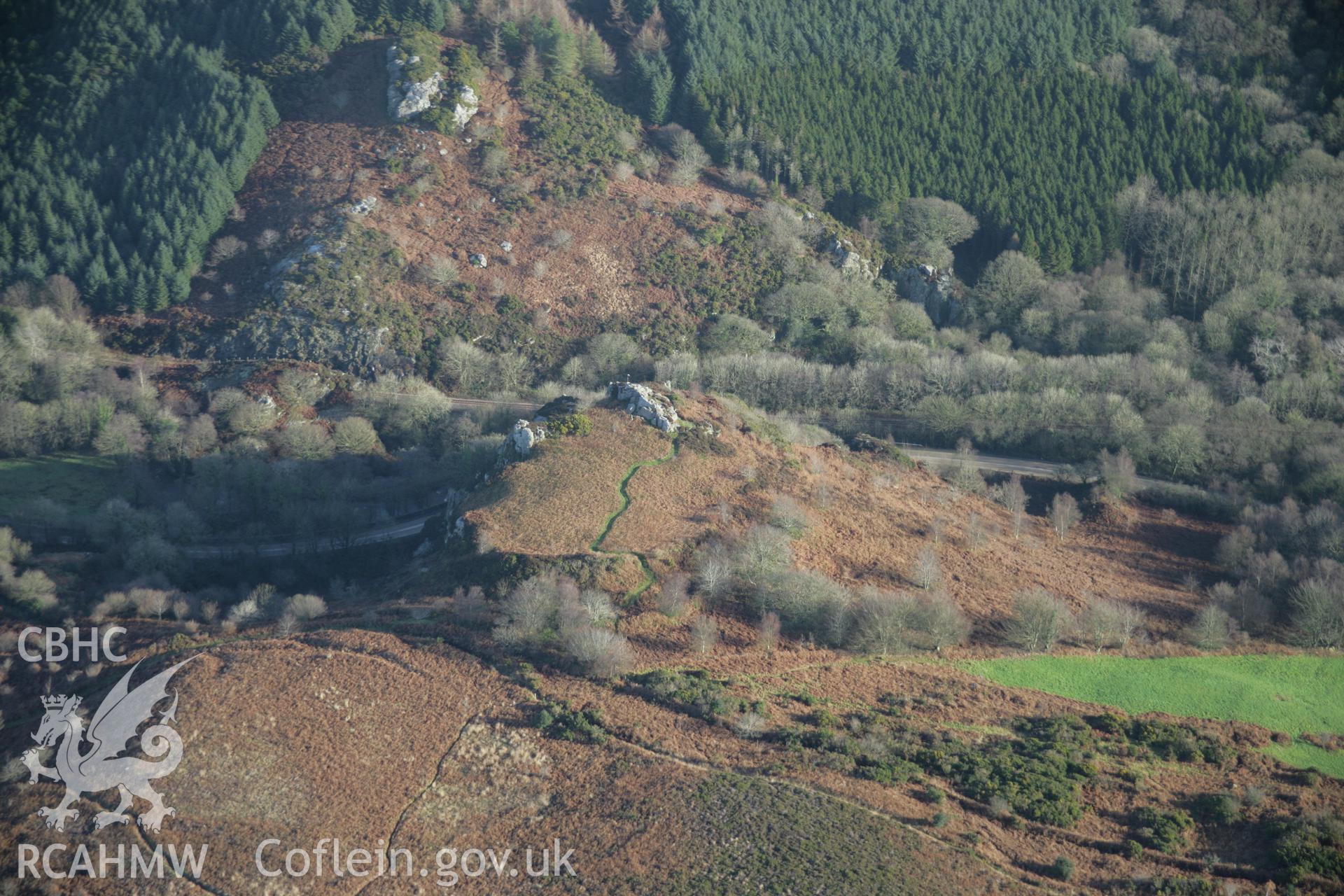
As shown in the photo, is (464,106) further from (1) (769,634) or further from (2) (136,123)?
(1) (769,634)

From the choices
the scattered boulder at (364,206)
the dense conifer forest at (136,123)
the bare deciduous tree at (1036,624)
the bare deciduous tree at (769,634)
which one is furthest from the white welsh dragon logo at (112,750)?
the scattered boulder at (364,206)

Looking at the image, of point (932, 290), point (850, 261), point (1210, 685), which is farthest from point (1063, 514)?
point (850, 261)

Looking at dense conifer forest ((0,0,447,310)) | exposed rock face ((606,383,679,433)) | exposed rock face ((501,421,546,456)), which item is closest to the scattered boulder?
dense conifer forest ((0,0,447,310))

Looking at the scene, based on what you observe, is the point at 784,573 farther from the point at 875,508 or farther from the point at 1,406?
the point at 1,406

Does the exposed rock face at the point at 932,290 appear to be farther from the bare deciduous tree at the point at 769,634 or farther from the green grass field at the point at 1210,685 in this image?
the bare deciduous tree at the point at 769,634

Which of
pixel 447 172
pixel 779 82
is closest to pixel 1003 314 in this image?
pixel 779 82

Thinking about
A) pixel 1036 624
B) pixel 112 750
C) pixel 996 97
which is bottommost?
pixel 112 750
